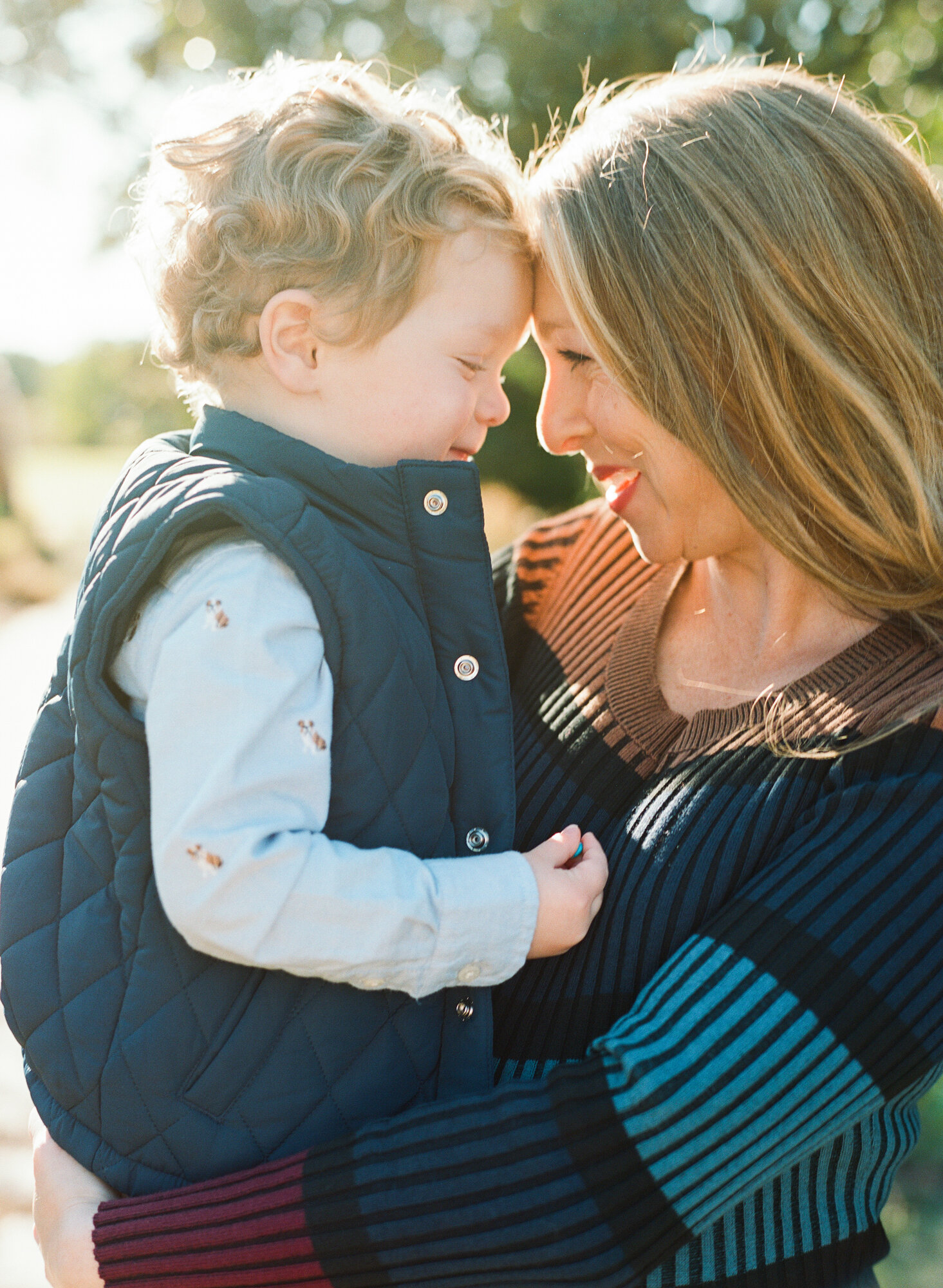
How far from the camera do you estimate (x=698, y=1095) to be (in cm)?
122

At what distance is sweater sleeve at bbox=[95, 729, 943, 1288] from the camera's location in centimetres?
122

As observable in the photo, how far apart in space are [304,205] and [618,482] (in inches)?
27.4

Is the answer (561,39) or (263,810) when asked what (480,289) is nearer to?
(263,810)

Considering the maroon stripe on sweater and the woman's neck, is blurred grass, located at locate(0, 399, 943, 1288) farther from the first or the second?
the maroon stripe on sweater

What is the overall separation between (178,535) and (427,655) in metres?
0.36

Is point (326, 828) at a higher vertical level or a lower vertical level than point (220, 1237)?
higher

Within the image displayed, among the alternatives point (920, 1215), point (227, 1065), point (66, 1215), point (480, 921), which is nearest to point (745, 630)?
point (480, 921)

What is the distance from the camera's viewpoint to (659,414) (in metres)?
1.71

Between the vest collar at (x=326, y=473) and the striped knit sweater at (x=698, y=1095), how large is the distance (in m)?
0.58

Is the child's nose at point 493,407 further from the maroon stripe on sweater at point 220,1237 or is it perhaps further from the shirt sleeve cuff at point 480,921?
the maroon stripe on sweater at point 220,1237

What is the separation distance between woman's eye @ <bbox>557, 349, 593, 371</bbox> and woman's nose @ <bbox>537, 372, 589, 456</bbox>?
0.11 feet

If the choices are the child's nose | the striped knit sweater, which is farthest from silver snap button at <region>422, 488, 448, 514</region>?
the striped knit sweater

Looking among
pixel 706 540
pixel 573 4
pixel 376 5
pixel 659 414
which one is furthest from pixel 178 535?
pixel 376 5

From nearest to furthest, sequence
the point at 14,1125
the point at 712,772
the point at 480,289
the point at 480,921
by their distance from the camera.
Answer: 1. the point at 480,921
2. the point at 712,772
3. the point at 480,289
4. the point at 14,1125
